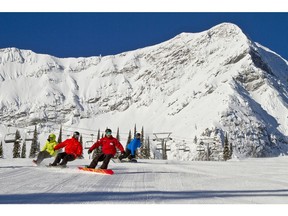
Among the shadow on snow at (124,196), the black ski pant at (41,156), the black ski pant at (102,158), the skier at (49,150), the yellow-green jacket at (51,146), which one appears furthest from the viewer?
the yellow-green jacket at (51,146)

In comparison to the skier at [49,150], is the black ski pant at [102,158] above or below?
below

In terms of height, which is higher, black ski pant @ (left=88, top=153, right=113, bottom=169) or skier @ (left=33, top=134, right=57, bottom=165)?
skier @ (left=33, top=134, right=57, bottom=165)

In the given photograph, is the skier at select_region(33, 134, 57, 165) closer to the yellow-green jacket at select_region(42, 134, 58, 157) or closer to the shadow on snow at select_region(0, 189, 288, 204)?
the yellow-green jacket at select_region(42, 134, 58, 157)

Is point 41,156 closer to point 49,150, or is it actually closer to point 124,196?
point 49,150

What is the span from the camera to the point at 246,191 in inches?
352

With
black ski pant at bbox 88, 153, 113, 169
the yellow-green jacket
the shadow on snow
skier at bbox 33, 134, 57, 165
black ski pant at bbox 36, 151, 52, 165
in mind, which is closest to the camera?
the shadow on snow

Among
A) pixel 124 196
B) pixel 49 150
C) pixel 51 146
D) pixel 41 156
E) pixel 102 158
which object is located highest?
pixel 51 146

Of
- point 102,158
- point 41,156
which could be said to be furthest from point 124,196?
point 41,156

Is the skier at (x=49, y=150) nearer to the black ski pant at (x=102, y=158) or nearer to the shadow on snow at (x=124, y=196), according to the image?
the black ski pant at (x=102, y=158)

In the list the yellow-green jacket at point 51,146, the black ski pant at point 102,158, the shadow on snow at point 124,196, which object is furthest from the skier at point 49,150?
the shadow on snow at point 124,196

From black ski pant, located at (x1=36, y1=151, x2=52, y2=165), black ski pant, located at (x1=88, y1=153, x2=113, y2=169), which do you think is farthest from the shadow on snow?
black ski pant, located at (x1=36, y1=151, x2=52, y2=165)

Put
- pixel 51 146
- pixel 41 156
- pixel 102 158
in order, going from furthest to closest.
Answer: pixel 51 146
pixel 41 156
pixel 102 158

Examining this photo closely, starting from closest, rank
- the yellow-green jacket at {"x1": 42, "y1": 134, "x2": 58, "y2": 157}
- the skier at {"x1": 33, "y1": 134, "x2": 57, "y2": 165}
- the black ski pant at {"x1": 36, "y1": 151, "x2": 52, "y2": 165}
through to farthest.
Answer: the black ski pant at {"x1": 36, "y1": 151, "x2": 52, "y2": 165} → the skier at {"x1": 33, "y1": 134, "x2": 57, "y2": 165} → the yellow-green jacket at {"x1": 42, "y1": 134, "x2": 58, "y2": 157}
